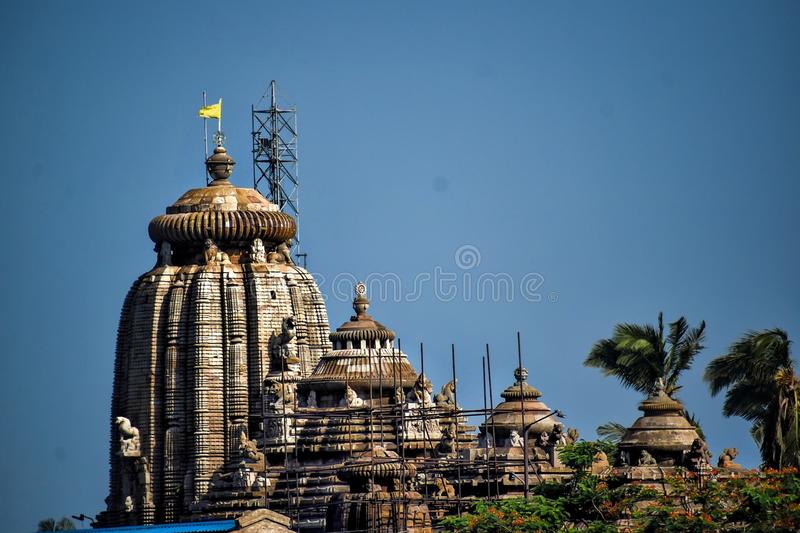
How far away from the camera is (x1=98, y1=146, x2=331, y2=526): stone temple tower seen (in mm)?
154750

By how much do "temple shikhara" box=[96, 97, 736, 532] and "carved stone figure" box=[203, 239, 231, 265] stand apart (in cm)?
7

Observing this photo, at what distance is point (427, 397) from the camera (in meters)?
135

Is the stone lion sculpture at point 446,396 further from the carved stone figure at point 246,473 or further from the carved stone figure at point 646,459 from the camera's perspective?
the carved stone figure at point 646,459

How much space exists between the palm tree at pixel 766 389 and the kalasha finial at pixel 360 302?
15413mm

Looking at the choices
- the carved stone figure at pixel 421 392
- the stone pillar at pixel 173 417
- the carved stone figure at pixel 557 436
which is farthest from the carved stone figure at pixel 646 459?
the stone pillar at pixel 173 417

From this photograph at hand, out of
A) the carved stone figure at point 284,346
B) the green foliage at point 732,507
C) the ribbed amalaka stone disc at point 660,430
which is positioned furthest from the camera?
the carved stone figure at point 284,346

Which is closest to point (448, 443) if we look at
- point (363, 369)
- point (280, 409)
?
point (363, 369)

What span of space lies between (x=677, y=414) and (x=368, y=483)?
1373 cm

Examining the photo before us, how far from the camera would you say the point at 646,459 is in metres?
117

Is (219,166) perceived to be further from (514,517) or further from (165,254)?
(514,517)

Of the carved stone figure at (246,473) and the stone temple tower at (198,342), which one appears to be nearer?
the carved stone figure at (246,473)

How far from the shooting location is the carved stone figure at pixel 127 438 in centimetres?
15550

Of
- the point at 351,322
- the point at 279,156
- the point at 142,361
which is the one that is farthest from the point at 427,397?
the point at 279,156

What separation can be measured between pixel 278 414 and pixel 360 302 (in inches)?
301
